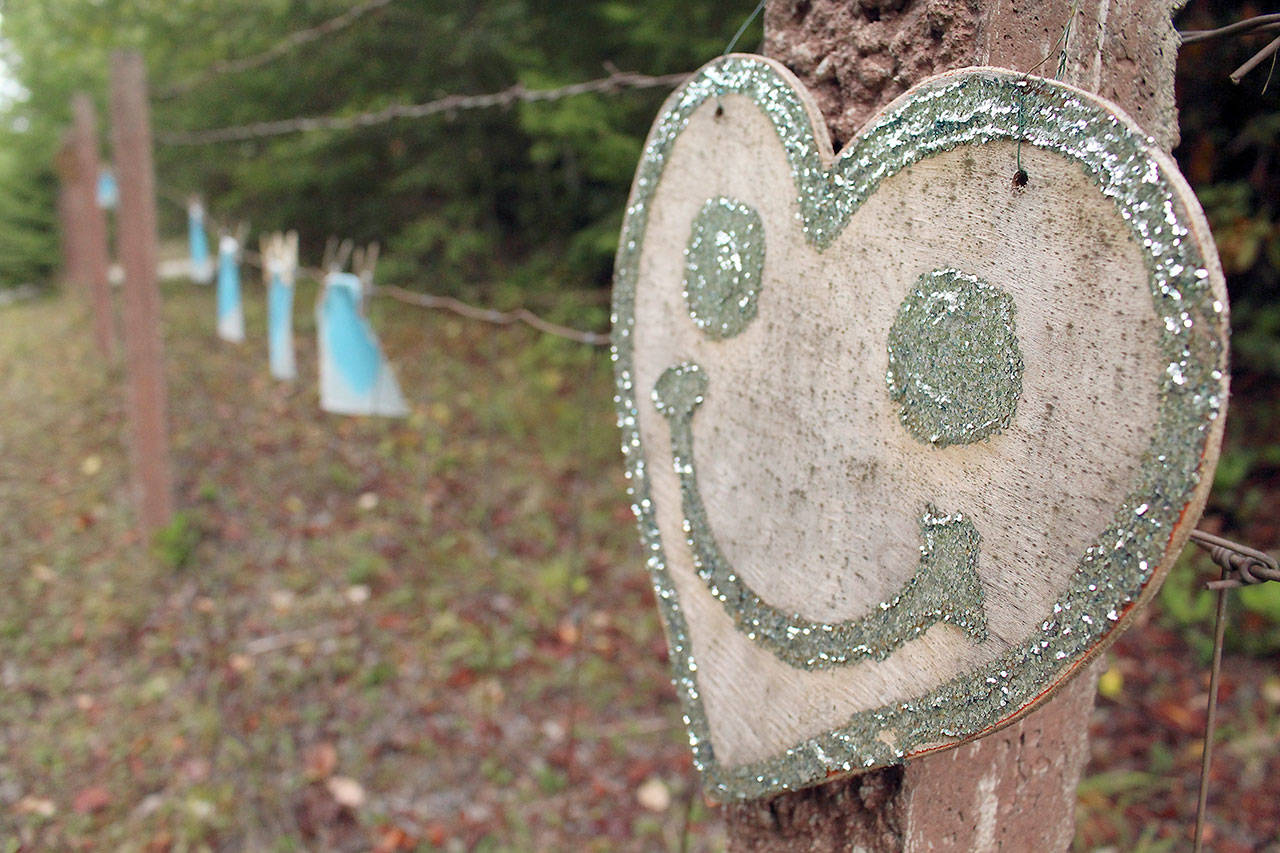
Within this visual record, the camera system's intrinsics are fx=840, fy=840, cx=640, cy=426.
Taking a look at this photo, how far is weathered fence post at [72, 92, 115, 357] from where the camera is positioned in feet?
18.8

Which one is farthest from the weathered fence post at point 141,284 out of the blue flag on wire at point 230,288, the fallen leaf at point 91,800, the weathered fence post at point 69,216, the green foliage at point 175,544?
the weathered fence post at point 69,216

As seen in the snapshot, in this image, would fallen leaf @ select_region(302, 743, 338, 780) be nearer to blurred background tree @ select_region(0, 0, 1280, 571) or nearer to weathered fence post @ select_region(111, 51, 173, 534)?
weathered fence post @ select_region(111, 51, 173, 534)

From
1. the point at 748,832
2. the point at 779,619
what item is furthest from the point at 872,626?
the point at 748,832

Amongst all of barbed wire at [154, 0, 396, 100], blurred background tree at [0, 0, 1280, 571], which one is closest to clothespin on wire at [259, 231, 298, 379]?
barbed wire at [154, 0, 396, 100]

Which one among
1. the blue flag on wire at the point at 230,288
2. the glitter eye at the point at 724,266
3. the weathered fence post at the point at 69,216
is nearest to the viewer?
the glitter eye at the point at 724,266

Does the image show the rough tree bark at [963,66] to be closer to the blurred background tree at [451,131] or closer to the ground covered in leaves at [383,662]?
the ground covered in leaves at [383,662]

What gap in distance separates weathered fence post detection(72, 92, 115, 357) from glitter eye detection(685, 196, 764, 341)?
20.2ft

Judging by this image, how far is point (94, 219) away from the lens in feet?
18.8

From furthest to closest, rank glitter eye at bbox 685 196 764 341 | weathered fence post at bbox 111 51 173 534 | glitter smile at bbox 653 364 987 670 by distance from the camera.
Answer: weathered fence post at bbox 111 51 173 534
glitter eye at bbox 685 196 764 341
glitter smile at bbox 653 364 987 670

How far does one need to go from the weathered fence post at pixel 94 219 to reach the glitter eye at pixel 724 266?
6.15m

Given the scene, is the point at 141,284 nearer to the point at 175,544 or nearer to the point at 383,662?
the point at 175,544

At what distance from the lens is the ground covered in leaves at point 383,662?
101 inches

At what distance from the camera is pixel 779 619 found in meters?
0.87

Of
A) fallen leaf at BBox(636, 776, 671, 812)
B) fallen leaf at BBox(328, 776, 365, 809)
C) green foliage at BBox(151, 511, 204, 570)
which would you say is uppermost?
green foliage at BBox(151, 511, 204, 570)
